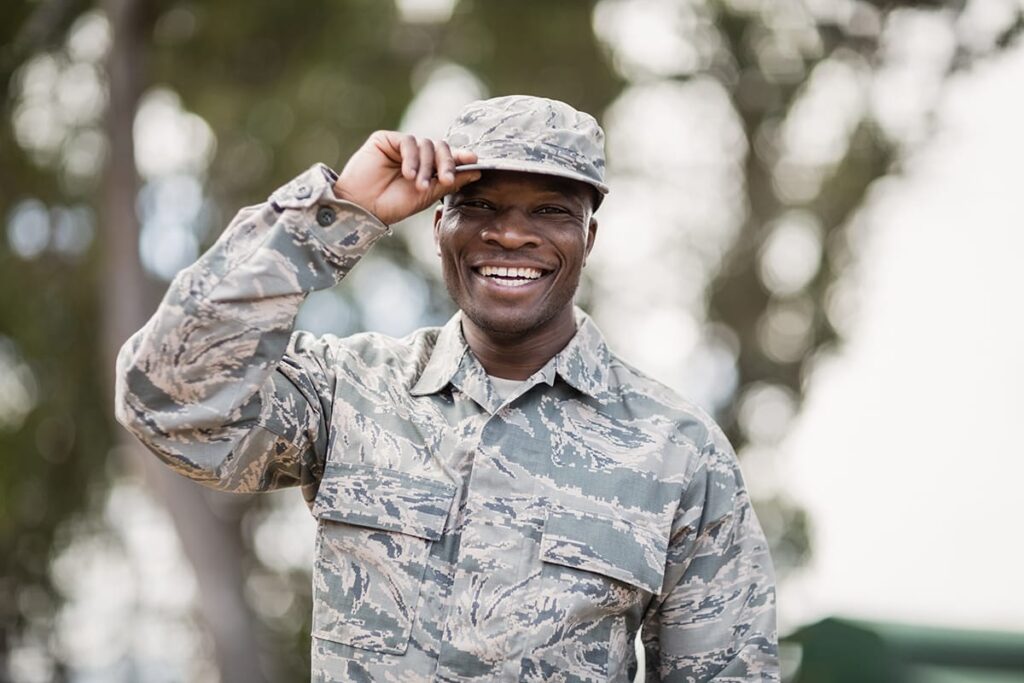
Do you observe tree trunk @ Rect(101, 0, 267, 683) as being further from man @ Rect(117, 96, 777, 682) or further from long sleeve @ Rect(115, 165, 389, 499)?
long sleeve @ Rect(115, 165, 389, 499)

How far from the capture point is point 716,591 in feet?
9.02

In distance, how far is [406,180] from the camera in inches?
102

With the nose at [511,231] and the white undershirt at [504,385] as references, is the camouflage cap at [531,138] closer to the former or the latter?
the nose at [511,231]

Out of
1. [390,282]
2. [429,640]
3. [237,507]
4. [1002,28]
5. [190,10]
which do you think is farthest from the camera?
[237,507]

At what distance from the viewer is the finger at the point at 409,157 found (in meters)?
2.54

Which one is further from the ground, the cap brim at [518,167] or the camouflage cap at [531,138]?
the camouflage cap at [531,138]

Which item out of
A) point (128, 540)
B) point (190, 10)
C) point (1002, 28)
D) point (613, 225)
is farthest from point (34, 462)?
point (1002, 28)

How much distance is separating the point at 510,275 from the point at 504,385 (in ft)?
0.83

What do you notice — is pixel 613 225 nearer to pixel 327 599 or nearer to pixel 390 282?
pixel 390 282

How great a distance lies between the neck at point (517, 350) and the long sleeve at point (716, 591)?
39cm

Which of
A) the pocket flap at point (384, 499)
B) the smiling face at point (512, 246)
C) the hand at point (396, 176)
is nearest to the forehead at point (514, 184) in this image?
the smiling face at point (512, 246)

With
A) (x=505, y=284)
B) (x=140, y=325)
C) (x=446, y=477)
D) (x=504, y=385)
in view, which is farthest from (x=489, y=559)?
(x=140, y=325)

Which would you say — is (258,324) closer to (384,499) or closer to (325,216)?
(325,216)

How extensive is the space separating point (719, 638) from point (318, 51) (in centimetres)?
853
